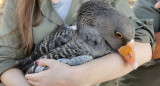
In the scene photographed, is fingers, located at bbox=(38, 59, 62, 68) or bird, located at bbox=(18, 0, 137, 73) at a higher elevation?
bird, located at bbox=(18, 0, 137, 73)

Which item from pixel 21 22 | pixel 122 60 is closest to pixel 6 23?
pixel 21 22

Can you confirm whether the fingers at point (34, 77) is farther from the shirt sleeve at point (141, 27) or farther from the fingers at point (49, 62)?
the shirt sleeve at point (141, 27)

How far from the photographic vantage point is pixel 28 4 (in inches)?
57.6

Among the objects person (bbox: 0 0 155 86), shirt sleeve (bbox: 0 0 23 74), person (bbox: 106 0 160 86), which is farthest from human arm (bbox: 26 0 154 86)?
person (bbox: 106 0 160 86)

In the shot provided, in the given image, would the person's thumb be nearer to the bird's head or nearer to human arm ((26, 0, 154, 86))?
human arm ((26, 0, 154, 86))

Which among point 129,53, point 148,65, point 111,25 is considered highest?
point 111,25

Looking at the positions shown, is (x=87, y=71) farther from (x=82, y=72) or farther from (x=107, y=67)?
(x=107, y=67)

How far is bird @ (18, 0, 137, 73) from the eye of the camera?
1277mm

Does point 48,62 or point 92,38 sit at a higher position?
point 92,38

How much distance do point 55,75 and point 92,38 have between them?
323 millimetres

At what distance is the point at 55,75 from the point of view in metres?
1.21

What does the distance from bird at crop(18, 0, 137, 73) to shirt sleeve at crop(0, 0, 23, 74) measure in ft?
0.45

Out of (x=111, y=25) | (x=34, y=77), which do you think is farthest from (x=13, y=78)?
(x=111, y=25)

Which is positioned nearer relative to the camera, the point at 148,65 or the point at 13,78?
the point at 13,78
